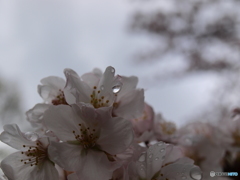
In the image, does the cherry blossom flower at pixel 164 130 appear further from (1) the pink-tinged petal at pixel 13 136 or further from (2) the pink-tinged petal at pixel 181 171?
(1) the pink-tinged petal at pixel 13 136

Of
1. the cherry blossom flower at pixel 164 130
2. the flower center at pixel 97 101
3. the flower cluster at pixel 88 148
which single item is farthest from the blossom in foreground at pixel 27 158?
the cherry blossom flower at pixel 164 130

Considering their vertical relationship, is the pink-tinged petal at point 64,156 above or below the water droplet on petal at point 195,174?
above

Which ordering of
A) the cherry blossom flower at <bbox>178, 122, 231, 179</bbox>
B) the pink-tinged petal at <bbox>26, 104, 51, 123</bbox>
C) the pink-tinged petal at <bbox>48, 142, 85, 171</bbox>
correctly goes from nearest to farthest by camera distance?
the pink-tinged petal at <bbox>48, 142, 85, 171</bbox> < the pink-tinged petal at <bbox>26, 104, 51, 123</bbox> < the cherry blossom flower at <bbox>178, 122, 231, 179</bbox>

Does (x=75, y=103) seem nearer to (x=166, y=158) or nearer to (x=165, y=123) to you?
(x=166, y=158)

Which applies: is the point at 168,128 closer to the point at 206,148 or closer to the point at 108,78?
the point at 206,148

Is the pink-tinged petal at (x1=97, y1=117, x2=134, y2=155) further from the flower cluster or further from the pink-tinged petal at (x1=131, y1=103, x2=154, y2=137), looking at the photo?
the pink-tinged petal at (x1=131, y1=103, x2=154, y2=137)

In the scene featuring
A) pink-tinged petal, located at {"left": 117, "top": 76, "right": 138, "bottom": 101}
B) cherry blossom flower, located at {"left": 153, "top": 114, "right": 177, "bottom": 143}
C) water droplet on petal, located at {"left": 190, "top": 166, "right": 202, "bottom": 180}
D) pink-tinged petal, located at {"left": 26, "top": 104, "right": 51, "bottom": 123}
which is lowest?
water droplet on petal, located at {"left": 190, "top": 166, "right": 202, "bottom": 180}

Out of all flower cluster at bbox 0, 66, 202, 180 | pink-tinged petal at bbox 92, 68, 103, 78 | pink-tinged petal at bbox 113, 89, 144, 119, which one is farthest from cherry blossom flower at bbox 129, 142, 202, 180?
pink-tinged petal at bbox 92, 68, 103, 78

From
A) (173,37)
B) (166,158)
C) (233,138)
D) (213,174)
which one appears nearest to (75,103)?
(166,158)
